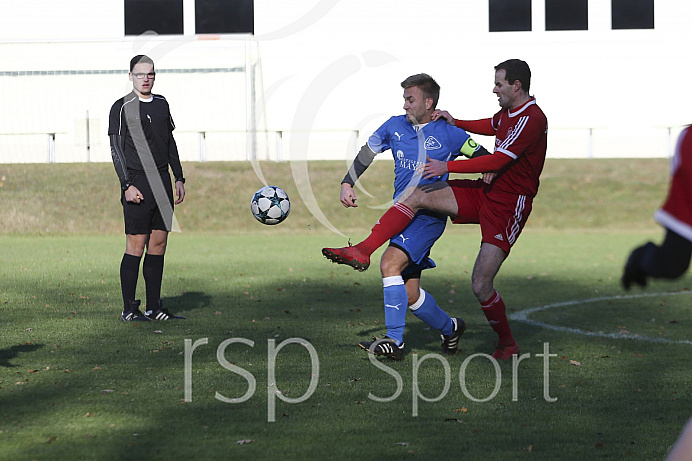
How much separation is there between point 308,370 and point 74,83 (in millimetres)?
22232

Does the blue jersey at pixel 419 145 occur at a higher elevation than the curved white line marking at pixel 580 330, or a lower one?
higher

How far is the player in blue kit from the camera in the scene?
6066mm

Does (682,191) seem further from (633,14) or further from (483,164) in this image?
(633,14)

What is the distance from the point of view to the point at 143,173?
7559 mm

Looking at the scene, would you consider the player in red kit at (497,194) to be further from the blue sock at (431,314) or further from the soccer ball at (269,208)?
the soccer ball at (269,208)

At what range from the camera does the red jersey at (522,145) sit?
5836mm

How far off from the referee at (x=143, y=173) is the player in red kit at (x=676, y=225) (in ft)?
18.0

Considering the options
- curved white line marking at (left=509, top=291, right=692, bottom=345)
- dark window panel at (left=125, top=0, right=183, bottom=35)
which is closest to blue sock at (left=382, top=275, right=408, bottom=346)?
curved white line marking at (left=509, top=291, right=692, bottom=345)

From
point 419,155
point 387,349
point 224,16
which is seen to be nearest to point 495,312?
point 387,349

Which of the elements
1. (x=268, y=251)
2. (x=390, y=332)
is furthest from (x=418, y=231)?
(x=268, y=251)

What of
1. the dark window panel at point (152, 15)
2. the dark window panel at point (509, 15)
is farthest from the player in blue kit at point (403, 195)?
the dark window panel at point (152, 15)

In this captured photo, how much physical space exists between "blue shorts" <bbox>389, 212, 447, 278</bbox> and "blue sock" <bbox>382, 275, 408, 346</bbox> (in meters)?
0.21

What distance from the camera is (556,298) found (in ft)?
31.4

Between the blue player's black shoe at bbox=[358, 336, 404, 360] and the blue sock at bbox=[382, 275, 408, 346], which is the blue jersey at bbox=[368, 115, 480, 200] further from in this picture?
the blue player's black shoe at bbox=[358, 336, 404, 360]
